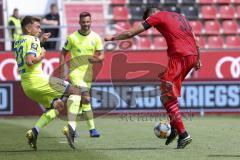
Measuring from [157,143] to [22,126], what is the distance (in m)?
4.95

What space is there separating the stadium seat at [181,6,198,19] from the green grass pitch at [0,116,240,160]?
816 cm

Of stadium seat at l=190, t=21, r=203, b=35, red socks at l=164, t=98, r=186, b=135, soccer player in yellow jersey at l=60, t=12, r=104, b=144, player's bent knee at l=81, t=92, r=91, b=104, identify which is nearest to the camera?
red socks at l=164, t=98, r=186, b=135

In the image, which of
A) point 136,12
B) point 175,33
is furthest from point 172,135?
point 136,12

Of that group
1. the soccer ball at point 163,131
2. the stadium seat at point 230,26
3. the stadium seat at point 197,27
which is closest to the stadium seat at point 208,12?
the stadium seat at point 230,26

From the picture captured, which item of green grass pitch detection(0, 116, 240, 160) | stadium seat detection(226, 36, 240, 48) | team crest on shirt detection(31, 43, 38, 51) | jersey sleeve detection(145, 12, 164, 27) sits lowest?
green grass pitch detection(0, 116, 240, 160)

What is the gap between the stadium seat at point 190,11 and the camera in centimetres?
2505

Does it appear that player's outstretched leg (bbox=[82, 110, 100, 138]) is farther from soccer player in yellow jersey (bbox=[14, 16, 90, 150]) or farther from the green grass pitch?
soccer player in yellow jersey (bbox=[14, 16, 90, 150])

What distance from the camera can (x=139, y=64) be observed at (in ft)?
67.9

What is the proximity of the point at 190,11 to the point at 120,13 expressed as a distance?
7.88 ft

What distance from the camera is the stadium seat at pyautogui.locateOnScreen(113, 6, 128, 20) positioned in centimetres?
2486

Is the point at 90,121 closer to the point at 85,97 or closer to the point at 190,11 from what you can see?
the point at 85,97

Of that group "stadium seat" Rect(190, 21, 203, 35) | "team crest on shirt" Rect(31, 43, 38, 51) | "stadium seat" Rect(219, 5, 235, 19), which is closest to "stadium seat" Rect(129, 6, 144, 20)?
"stadium seat" Rect(190, 21, 203, 35)

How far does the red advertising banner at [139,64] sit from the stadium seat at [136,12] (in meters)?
3.85

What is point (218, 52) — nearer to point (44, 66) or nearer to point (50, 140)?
point (44, 66)
